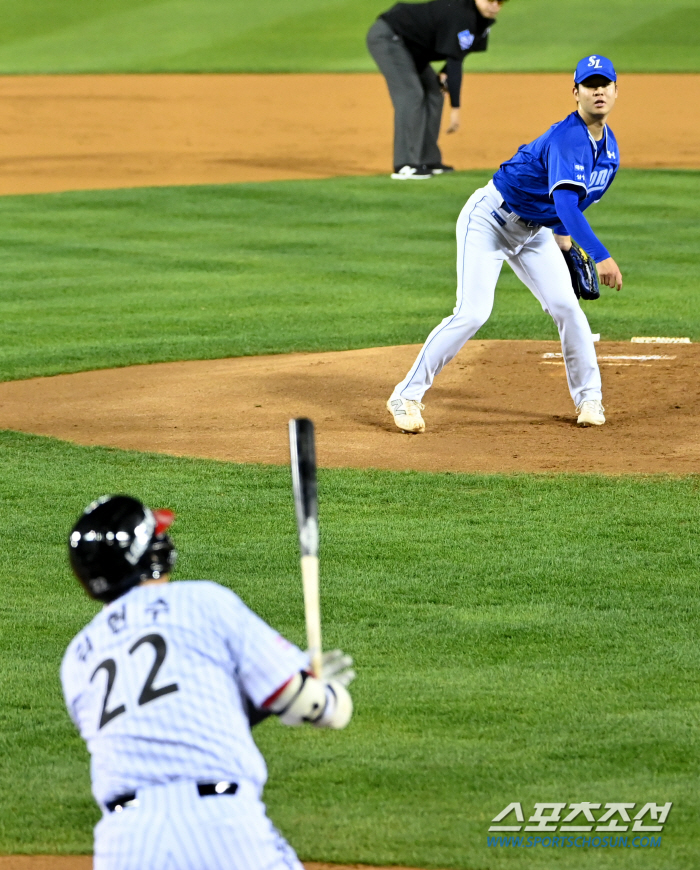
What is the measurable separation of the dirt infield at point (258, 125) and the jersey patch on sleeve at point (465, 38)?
424 centimetres

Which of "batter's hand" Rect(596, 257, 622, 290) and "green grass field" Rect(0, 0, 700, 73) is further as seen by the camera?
"green grass field" Rect(0, 0, 700, 73)

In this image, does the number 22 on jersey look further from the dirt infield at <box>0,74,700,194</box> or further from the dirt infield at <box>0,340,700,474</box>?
the dirt infield at <box>0,74,700,194</box>

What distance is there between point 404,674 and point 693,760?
3.80 ft

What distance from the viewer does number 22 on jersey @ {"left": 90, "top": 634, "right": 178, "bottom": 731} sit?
2998 millimetres

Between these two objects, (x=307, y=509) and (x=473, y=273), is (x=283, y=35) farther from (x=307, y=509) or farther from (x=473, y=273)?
(x=307, y=509)

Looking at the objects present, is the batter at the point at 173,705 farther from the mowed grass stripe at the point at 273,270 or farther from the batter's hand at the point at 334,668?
the mowed grass stripe at the point at 273,270

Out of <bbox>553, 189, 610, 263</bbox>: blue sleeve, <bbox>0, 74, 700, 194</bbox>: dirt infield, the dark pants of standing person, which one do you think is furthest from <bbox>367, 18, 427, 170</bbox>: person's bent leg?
<bbox>553, 189, 610, 263</bbox>: blue sleeve

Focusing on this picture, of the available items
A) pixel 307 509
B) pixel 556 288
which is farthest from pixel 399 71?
pixel 307 509

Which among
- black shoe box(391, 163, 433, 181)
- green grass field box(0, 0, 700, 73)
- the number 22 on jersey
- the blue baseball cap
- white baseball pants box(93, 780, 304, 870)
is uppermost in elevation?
green grass field box(0, 0, 700, 73)

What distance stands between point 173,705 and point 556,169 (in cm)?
509

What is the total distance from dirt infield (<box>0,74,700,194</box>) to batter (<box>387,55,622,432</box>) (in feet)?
41.7

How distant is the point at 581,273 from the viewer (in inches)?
329

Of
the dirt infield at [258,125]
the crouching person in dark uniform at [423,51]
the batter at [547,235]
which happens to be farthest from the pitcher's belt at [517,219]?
the dirt infield at [258,125]

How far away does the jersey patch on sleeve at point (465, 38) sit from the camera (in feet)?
56.1
